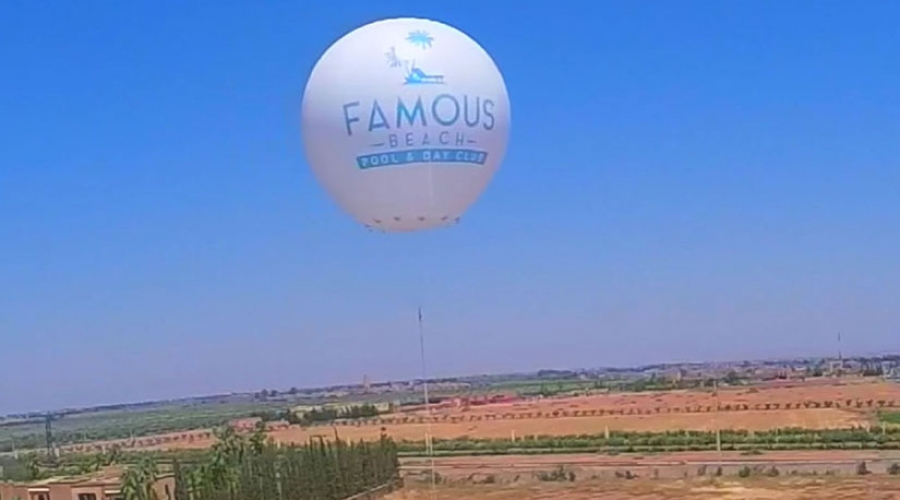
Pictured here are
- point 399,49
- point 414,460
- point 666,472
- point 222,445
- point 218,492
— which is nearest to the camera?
point 399,49

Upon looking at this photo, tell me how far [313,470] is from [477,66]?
17.6 meters

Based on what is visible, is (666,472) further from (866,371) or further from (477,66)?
(866,371)

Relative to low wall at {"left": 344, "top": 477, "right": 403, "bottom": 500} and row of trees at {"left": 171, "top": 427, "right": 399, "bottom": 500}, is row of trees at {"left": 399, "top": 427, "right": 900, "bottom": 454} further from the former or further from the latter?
row of trees at {"left": 171, "top": 427, "right": 399, "bottom": 500}

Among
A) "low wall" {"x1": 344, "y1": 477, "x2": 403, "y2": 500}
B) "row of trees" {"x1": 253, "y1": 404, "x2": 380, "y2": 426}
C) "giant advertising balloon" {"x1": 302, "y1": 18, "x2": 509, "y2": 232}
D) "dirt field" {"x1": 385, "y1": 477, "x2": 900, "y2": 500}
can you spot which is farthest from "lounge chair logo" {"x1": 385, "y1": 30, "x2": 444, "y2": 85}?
"row of trees" {"x1": 253, "y1": 404, "x2": 380, "y2": 426}

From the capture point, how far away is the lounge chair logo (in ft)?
24.8

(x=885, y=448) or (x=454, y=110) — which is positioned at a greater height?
(x=454, y=110)

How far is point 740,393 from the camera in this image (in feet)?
213

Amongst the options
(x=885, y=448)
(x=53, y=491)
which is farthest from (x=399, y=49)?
(x=885, y=448)

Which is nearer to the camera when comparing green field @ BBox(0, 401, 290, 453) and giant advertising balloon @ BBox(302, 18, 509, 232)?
giant advertising balloon @ BBox(302, 18, 509, 232)

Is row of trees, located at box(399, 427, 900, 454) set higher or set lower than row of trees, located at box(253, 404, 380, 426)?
lower

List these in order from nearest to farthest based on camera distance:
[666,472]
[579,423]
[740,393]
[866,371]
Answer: [666,472], [579,423], [740,393], [866,371]

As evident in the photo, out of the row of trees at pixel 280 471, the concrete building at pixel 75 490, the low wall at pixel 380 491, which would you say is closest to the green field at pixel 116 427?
the low wall at pixel 380 491

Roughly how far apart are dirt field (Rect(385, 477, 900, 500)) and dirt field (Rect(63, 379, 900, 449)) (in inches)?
503

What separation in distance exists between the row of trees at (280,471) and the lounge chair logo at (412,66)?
14.6m
